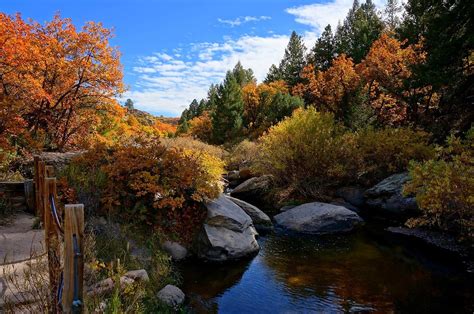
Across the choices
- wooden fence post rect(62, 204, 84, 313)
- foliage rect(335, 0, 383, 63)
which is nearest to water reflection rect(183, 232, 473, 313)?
wooden fence post rect(62, 204, 84, 313)

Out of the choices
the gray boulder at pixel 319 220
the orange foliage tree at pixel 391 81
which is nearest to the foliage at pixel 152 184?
the gray boulder at pixel 319 220

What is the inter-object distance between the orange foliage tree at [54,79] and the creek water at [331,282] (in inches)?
283

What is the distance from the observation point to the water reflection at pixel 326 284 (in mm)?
7312

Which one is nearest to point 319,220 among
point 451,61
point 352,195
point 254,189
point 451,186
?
point 451,186

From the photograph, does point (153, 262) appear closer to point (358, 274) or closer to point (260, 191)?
point (358, 274)

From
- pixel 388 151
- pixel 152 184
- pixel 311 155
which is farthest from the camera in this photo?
pixel 311 155

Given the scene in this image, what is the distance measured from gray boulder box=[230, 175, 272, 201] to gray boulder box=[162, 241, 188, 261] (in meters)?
9.96

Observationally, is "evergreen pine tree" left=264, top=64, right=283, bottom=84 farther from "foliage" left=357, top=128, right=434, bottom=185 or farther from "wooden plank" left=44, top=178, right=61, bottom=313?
"wooden plank" left=44, top=178, right=61, bottom=313

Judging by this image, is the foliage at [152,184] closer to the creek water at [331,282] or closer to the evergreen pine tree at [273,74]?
the creek water at [331,282]

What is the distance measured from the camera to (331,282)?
8.50 meters

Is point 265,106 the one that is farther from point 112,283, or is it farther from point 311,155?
point 112,283

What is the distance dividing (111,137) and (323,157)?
33.4 ft

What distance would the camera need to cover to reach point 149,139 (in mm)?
10953

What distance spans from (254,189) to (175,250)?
1045cm
